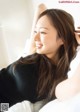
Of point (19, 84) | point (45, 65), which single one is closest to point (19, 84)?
point (19, 84)

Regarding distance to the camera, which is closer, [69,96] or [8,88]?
[69,96]

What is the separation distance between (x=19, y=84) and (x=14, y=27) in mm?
823

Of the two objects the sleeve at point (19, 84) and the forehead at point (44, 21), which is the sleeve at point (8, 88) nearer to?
the sleeve at point (19, 84)

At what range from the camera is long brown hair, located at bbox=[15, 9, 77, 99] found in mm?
933

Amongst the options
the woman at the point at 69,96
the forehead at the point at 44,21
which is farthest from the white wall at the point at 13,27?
the woman at the point at 69,96

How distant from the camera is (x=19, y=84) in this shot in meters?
0.97

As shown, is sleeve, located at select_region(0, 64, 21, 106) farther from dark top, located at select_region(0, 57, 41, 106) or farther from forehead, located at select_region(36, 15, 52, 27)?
forehead, located at select_region(36, 15, 52, 27)

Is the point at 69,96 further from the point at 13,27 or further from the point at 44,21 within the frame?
the point at 13,27

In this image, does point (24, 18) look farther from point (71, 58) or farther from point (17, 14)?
point (71, 58)

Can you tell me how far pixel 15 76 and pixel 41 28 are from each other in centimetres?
25

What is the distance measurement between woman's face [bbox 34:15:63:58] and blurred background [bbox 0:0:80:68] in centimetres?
56

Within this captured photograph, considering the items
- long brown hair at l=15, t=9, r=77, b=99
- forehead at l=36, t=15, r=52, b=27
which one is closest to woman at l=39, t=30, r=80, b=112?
long brown hair at l=15, t=9, r=77, b=99

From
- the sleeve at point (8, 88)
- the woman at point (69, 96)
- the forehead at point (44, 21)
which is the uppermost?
the forehead at point (44, 21)

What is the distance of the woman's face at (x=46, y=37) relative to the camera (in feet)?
3.12
